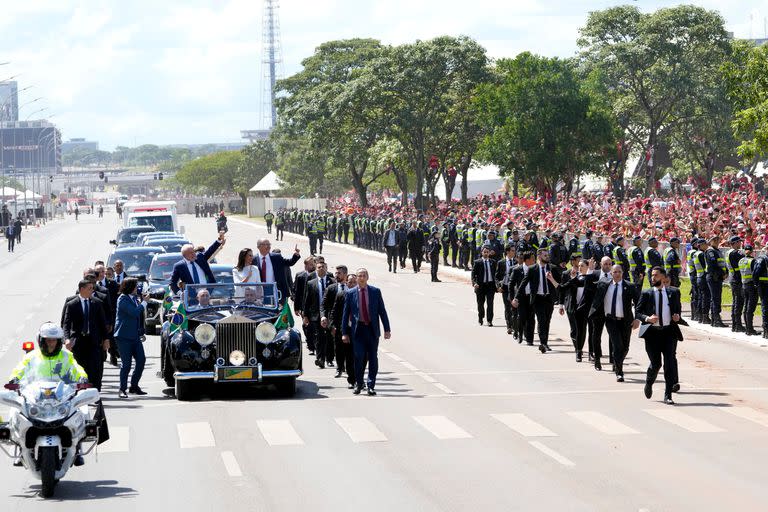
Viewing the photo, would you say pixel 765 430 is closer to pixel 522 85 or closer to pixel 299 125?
pixel 522 85

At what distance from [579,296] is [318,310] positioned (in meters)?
4.31

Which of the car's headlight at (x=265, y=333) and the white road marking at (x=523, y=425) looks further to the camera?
the car's headlight at (x=265, y=333)

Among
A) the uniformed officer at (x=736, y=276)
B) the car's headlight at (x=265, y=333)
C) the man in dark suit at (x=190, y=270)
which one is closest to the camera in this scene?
the car's headlight at (x=265, y=333)

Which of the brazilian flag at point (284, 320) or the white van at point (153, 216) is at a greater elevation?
the white van at point (153, 216)

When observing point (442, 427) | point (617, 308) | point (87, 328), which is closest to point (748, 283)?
point (617, 308)

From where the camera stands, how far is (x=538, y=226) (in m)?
46.0

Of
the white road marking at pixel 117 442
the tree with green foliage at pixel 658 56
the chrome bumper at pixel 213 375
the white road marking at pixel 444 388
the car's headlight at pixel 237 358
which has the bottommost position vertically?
the white road marking at pixel 444 388

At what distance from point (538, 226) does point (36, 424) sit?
33969 millimetres

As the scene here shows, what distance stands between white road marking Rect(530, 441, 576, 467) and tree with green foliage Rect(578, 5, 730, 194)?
213 feet

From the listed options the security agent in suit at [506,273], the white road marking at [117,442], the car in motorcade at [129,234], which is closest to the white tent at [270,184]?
the car in motorcade at [129,234]

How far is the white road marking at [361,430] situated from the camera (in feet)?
54.0

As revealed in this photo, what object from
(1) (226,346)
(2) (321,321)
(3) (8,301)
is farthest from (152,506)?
(3) (8,301)

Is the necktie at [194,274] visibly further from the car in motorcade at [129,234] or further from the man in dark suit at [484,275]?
the car in motorcade at [129,234]

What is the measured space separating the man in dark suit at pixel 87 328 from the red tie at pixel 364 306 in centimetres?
348
